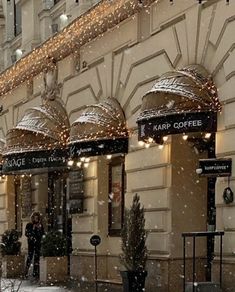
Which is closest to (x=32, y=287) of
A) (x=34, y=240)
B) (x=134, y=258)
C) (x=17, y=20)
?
(x=134, y=258)

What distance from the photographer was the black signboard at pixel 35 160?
21078 millimetres

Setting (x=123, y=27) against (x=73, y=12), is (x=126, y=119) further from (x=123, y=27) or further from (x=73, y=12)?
(x=73, y=12)

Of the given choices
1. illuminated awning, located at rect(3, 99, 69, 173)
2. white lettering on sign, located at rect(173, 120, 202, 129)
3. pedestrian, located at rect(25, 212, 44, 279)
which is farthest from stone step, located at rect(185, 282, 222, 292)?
pedestrian, located at rect(25, 212, 44, 279)

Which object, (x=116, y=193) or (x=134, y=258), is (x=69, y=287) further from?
(x=134, y=258)

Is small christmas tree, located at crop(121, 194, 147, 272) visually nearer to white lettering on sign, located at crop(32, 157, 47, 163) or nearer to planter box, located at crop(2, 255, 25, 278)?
white lettering on sign, located at crop(32, 157, 47, 163)

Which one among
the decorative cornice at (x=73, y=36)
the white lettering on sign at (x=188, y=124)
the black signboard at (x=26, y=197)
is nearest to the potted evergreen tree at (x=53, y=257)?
the decorative cornice at (x=73, y=36)

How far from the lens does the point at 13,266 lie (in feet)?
70.8

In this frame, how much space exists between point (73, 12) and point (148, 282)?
837 cm

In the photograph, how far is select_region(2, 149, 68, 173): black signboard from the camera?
21.1 metres

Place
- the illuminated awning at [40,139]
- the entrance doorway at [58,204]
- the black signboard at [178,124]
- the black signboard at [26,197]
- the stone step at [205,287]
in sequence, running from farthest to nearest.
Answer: the black signboard at [26,197] → the entrance doorway at [58,204] → the illuminated awning at [40,139] → the black signboard at [178,124] → the stone step at [205,287]

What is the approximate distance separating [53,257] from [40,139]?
13.0 ft

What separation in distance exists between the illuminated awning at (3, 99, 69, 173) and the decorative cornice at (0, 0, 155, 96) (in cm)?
148

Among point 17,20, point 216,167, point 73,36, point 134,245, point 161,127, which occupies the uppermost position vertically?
point 17,20

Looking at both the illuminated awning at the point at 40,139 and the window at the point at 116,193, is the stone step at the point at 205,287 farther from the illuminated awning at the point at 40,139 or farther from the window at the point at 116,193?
the illuminated awning at the point at 40,139
